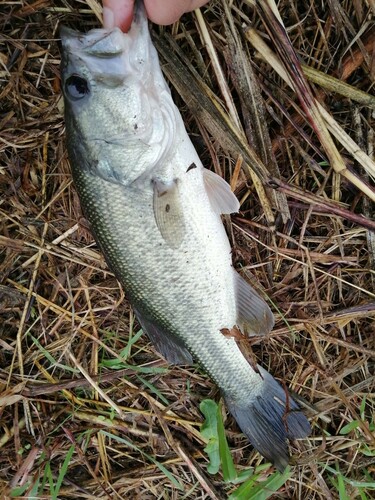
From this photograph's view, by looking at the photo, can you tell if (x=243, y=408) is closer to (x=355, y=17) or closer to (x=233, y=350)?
→ (x=233, y=350)

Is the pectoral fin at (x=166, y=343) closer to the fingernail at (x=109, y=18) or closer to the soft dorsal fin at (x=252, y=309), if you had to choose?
the soft dorsal fin at (x=252, y=309)

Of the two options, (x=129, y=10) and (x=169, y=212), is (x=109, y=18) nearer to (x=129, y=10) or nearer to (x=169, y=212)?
(x=129, y=10)

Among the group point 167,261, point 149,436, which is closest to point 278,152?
point 167,261

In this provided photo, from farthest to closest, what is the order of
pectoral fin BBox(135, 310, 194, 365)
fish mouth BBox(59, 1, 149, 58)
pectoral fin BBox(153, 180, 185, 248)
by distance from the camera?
pectoral fin BBox(135, 310, 194, 365) < pectoral fin BBox(153, 180, 185, 248) < fish mouth BBox(59, 1, 149, 58)

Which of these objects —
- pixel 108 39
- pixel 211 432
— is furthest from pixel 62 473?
pixel 108 39

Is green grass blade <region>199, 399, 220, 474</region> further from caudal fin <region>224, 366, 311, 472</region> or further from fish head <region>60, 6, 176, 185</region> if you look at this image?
fish head <region>60, 6, 176, 185</region>

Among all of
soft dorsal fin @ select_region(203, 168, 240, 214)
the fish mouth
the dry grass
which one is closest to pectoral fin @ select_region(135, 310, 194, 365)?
the dry grass

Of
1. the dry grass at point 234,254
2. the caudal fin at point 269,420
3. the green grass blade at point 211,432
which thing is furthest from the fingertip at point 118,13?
the green grass blade at point 211,432
